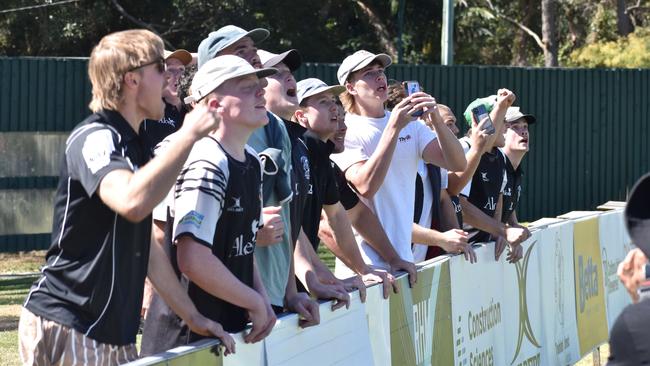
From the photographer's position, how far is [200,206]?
458 centimetres

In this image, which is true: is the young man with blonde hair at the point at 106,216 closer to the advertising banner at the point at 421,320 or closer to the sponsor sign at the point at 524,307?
the advertising banner at the point at 421,320

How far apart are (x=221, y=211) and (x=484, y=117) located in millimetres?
3615

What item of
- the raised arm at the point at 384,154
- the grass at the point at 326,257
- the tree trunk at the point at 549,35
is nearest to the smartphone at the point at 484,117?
the raised arm at the point at 384,154

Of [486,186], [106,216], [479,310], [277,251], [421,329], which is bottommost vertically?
[479,310]

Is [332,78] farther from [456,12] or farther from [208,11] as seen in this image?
[456,12]

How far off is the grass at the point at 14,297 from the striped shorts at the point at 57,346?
4752mm

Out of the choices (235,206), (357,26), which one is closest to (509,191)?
(235,206)

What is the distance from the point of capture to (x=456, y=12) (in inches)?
1793

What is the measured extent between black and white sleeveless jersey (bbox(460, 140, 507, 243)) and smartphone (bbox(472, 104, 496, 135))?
3.12 feet

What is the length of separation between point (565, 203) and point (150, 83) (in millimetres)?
20543

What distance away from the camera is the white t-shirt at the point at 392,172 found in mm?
7281

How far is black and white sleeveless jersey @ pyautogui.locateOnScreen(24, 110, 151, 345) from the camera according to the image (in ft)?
13.5

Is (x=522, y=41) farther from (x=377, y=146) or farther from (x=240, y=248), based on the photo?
(x=240, y=248)

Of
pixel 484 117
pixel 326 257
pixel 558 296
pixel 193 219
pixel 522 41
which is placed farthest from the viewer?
pixel 522 41
